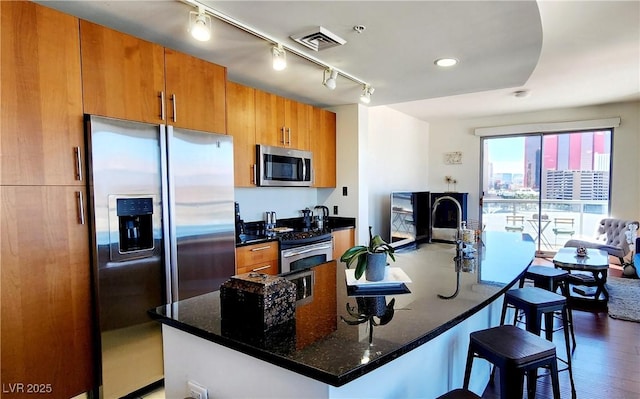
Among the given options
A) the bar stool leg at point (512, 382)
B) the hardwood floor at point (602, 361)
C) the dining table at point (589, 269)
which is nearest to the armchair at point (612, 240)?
the dining table at point (589, 269)

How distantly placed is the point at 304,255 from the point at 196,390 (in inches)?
88.7

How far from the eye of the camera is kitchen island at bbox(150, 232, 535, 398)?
102 cm

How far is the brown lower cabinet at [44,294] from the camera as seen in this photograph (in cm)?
172

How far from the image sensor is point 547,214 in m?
6.34

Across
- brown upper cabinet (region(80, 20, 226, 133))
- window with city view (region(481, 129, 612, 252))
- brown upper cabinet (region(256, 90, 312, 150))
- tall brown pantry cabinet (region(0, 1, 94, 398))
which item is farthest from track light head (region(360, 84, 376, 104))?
window with city view (region(481, 129, 612, 252))

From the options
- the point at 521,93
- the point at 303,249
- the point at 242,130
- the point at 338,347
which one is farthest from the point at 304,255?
the point at 521,93

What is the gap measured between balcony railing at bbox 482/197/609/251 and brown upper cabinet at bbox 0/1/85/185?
20.3 ft

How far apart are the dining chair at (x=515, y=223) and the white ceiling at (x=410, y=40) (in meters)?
3.01

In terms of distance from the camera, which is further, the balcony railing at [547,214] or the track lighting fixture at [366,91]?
the balcony railing at [547,214]

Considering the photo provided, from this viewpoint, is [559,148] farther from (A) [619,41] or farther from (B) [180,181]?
(B) [180,181]

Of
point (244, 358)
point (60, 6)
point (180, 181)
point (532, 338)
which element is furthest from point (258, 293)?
point (60, 6)

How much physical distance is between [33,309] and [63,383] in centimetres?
47

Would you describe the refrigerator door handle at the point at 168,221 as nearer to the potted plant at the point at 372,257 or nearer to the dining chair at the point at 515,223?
the potted plant at the point at 372,257

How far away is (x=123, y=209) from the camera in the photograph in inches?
82.3
